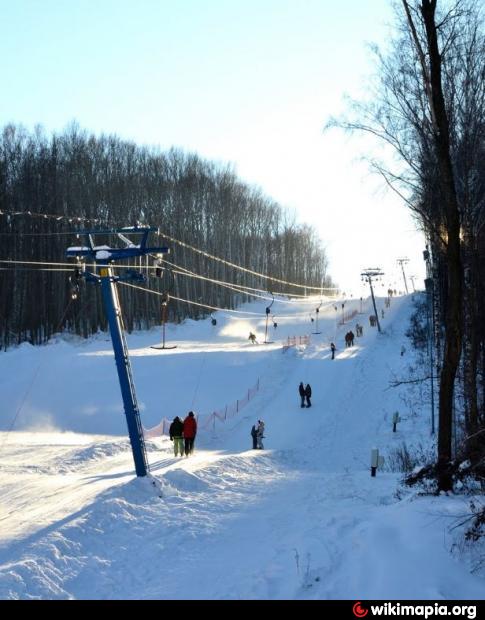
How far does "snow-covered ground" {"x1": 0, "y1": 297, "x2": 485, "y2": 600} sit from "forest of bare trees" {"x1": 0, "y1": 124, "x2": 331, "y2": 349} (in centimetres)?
1460

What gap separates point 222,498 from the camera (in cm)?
1338

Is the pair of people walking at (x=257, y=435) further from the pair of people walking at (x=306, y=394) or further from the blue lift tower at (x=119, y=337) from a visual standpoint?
the blue lift tower at (x=119, y=337)

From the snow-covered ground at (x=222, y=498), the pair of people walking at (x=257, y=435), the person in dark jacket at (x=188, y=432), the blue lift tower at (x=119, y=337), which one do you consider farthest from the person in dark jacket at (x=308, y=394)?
the blue lift tower at (x=119, y=337)

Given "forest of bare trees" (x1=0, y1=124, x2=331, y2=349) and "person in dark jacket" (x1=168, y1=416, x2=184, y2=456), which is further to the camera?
"forest of bare trees" (x1=0, y1=124, x2=331, y2=349)

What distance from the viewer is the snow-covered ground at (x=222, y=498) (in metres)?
7.12

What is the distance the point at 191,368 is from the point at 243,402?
758 centimetres

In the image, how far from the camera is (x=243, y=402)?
3394 cm
